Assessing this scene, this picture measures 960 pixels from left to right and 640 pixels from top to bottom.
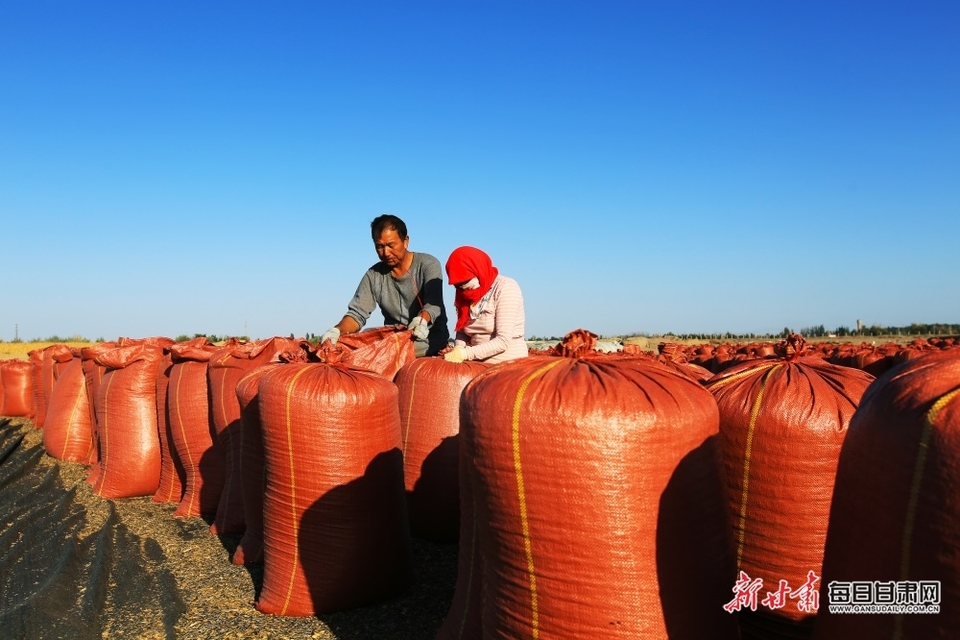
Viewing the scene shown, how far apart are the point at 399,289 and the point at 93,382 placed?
11.6ft

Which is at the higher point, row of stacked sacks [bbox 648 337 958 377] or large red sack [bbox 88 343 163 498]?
row of stacked sacks [bbox 648 337 958 377]

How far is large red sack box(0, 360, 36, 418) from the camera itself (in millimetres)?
11039

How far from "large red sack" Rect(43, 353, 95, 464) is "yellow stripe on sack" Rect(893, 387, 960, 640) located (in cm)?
715

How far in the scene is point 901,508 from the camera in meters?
1.24

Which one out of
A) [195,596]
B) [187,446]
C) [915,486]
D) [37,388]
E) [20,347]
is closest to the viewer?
[915,486]

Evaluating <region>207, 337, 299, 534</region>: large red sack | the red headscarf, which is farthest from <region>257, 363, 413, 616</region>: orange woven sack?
<region>207, 337, 299, 534</region>: large red sack

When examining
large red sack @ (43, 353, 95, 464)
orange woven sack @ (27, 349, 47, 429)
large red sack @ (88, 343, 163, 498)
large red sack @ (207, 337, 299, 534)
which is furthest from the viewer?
orange woven sack @ (27, 349, 47, 429)

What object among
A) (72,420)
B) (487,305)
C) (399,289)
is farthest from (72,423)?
(487,305)

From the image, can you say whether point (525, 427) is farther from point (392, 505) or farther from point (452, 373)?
point (452, 373)

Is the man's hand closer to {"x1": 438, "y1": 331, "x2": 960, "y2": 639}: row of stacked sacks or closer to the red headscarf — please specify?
the red headscarf

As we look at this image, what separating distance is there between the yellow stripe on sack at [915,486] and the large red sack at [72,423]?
23.5 ft

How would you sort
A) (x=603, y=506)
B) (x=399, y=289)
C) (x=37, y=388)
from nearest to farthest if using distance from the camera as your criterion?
(x=603, y=506) → (x=399, y=289) → (x=37, y=388)

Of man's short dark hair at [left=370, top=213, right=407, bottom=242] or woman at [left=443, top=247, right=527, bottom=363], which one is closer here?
woman at [left=443, top=247, right=527, bottom=363]

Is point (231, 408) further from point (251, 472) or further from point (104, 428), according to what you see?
point (104, 428)
